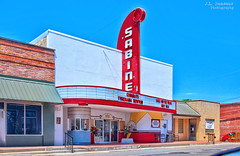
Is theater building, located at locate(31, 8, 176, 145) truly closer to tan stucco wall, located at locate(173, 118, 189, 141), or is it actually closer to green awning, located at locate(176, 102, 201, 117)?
green awning, located at locate(176, 102, 201, 117)

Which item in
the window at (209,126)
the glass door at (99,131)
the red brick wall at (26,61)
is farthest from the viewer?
the window at (209,126)

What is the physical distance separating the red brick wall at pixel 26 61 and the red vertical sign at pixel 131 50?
7.55 m

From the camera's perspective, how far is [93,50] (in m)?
24.6

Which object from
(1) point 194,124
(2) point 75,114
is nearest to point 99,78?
(2) point 75,114

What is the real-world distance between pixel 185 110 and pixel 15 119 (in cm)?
2127

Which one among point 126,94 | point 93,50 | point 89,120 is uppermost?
point 93,50

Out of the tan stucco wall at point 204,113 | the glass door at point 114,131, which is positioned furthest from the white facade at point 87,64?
the tan stucco wall at point 204,113

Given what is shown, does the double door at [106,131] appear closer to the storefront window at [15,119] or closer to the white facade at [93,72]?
the white facade at [93,72]

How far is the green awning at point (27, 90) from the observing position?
18.0 metres

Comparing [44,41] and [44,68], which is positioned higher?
[44,41]

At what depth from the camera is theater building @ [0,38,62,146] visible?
723 inches

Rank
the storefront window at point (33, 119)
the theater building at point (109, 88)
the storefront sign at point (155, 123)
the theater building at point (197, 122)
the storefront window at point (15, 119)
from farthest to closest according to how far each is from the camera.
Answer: the theater building at point (197, 122), the storefront sign at point (155, 123), the theater building at point (109, 88), the storefront window at point (33, 119), the storefront window at point (15, 119)

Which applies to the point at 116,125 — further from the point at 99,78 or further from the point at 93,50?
the point at 93,50

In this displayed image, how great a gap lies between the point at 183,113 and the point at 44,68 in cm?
1826
